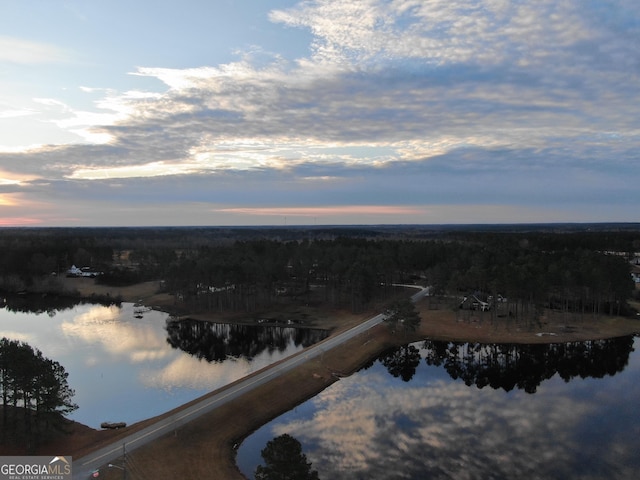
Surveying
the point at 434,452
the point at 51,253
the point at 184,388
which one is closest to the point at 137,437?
the point at 184,388

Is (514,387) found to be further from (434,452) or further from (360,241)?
(360,241)

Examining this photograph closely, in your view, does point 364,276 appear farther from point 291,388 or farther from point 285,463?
point 285,463

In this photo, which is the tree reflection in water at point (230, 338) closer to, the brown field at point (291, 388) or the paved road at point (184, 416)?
the brown field at point (291, 388)

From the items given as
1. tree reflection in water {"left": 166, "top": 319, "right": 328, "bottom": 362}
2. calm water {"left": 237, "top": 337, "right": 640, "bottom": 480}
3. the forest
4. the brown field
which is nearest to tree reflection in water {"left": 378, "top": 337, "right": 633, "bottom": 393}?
calm water {"left": 237, "top": 337, "right": 640, "bottom": 480}

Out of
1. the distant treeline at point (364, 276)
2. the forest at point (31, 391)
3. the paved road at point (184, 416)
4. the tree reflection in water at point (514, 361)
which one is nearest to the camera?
the paved road at point (184, 416)

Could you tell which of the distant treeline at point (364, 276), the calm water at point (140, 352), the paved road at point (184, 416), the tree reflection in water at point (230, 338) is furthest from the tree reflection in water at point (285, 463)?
the distant treeline at point (364, 276)

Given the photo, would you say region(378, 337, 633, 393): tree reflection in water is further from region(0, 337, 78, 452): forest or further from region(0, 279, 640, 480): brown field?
region(0, 337, 78, 452): forest
